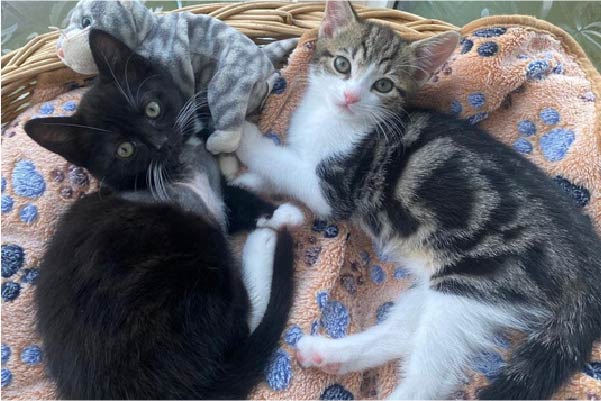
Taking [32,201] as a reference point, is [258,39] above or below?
above

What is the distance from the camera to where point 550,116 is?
1541 millimetres

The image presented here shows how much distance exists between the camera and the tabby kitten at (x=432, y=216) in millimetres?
1175

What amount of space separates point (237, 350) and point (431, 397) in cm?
46

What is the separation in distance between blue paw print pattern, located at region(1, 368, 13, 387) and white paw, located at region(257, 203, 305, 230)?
0.70 m

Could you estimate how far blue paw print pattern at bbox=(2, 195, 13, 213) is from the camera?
53.0 inches

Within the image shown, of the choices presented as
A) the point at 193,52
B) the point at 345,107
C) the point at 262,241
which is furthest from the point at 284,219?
the point at 193,52

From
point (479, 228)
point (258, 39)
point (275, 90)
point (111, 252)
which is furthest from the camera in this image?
point (258, 39)

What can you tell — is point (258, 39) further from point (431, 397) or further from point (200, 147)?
point (431, 397)

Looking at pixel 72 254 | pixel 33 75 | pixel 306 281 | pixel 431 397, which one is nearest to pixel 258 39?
pixel 33 75

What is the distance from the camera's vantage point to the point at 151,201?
1.30 m

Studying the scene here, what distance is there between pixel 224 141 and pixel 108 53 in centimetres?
37

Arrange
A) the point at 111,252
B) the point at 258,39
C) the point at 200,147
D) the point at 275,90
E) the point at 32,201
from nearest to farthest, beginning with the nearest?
the point at 111,252
the point at 32,201
the point at 200,147
the point at 275,90
the point at 258,39

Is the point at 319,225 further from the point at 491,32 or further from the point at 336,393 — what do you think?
the point at 491,32

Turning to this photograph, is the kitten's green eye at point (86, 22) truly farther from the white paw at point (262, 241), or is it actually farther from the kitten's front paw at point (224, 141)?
the white paw at point (262, 241)
